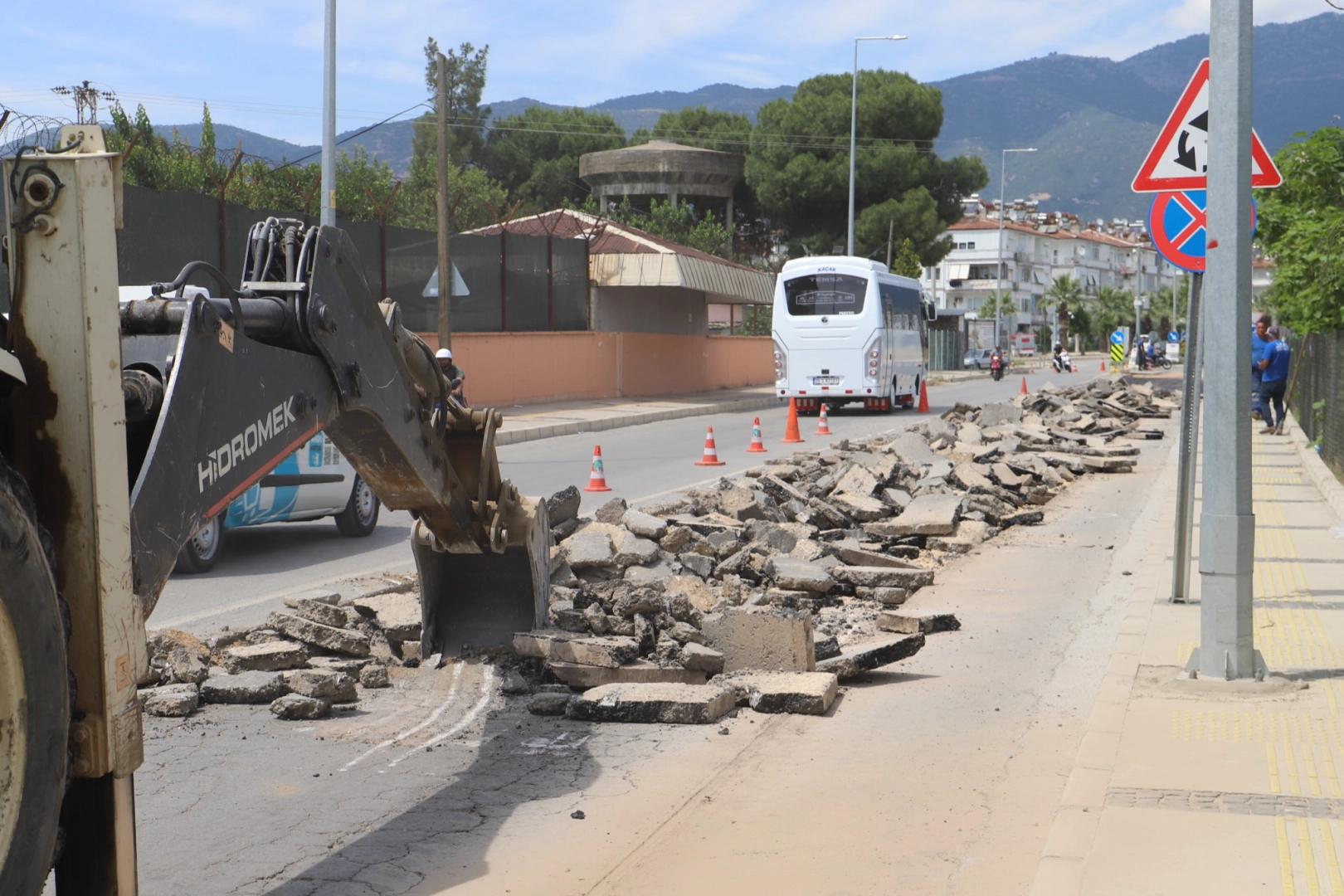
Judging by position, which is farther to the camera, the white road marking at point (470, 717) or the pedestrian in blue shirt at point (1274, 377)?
the pedestrian in blue shirt at point (1274, 377)

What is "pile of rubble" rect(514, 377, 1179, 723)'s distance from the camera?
6480 millimetres

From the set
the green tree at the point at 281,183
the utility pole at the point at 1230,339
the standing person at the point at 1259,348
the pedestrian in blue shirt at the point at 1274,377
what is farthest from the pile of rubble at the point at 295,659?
the green tree at the point at 281,183

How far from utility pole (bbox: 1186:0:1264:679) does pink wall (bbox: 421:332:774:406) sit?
22.3 m

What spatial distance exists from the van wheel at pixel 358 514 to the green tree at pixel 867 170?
49591mm

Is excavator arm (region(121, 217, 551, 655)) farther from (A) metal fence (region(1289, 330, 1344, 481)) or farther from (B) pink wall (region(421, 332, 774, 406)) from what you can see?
(B) pink wall (region(421, 332, 774, 406))

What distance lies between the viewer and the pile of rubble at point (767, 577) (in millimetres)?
6480

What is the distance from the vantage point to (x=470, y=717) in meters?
6.13

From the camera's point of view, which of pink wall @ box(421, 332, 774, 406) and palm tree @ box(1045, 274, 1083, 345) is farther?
palm tree @ box(1045, 274, 1083, 345)

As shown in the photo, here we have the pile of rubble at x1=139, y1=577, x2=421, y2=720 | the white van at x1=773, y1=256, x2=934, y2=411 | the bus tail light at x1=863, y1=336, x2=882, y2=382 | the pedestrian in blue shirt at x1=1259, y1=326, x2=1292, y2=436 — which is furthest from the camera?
the white van at x1=773, y1=256, x2=934, y2=411

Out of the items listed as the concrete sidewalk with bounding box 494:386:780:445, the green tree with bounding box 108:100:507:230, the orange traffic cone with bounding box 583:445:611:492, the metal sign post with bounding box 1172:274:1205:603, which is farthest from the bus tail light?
the metal sign post with bounding box 1172:274:1205:603

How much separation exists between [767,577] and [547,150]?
71346 mm

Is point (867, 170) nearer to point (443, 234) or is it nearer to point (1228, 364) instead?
point (443, 234)

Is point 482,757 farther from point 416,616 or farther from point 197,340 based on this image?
point 197,340

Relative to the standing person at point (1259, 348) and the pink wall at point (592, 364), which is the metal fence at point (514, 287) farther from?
the standing person at point (1259, 348)
